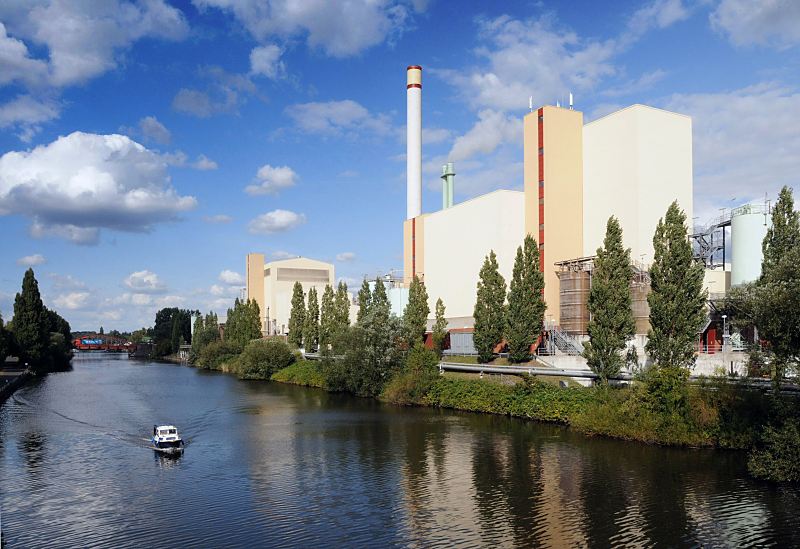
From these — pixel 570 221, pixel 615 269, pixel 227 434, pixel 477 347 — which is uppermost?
pixel 570 221

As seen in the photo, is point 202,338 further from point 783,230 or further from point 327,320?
point 783,230

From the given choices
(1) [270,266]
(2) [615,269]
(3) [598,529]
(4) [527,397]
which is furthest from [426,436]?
(1) [270,266]

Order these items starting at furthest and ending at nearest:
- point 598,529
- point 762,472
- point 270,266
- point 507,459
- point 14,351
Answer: point 270,266
point 14,351
point 507,459
point 762,472
point 598,529

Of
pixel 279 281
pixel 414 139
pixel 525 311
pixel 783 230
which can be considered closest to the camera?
pixel 783 230

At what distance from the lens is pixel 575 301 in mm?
62812

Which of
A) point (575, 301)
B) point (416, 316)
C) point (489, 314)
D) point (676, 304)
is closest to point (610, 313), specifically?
point (676, 304)

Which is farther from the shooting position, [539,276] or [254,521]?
[539,276]

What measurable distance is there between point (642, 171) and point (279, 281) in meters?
103

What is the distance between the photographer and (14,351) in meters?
99.5

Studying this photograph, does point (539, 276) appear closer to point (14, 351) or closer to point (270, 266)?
point (14, 351)

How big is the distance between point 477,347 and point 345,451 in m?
26.5

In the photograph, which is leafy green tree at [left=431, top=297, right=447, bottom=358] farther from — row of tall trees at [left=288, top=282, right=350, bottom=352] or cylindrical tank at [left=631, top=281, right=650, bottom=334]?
cylindrical tank at [left=631, top=281, right=650, bottom=334]

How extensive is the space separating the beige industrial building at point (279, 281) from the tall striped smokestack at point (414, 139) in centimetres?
5327

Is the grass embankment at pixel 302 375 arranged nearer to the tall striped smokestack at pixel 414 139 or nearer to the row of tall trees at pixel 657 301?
A: the tall striped smokestack at pixel 414 139
